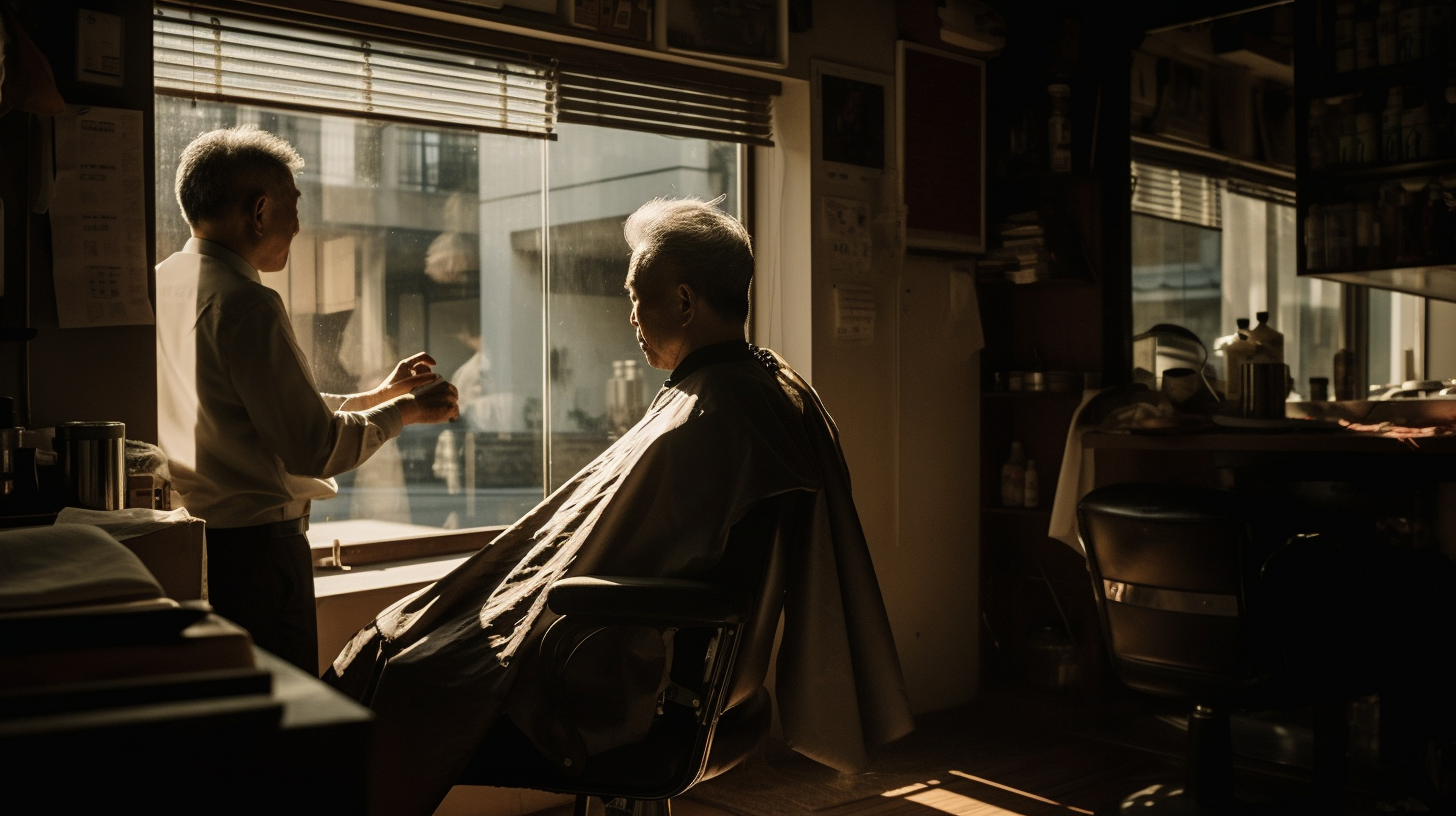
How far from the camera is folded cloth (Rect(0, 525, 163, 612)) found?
0.71 m

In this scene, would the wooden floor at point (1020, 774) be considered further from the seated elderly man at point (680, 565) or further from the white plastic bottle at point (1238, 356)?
the seated elderly man at point (680, 565)

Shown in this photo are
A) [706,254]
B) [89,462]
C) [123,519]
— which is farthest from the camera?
[706,254]

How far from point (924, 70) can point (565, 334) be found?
1557 millimetres

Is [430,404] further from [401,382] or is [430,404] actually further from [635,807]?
[635,807]

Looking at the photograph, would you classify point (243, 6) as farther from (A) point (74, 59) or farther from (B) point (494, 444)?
(B) point (494, 444)

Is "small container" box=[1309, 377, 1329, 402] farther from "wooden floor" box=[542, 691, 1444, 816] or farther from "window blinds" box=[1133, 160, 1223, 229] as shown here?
"wooden floor" box=[542, 691, 1444, 816]

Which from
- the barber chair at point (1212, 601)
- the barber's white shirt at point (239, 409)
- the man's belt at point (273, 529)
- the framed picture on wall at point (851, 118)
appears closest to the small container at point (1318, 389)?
the barber chair at point (1212, 601)

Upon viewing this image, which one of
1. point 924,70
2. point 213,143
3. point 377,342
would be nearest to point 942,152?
point 924,70

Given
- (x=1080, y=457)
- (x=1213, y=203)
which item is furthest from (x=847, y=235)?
(x=1213, y=203)

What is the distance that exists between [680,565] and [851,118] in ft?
7.35

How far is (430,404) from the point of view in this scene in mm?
2328

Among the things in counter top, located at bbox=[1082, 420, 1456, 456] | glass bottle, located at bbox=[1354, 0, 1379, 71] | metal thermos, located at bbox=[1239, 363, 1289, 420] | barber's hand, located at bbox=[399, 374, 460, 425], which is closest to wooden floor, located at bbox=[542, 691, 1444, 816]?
counter top, located at bbox=[1082, 420, 1456, 456]

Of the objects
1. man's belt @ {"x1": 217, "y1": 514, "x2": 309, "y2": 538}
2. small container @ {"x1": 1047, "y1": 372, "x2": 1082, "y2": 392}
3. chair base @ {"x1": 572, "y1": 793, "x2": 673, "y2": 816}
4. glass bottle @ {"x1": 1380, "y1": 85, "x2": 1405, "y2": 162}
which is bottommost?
chair base @ {"x1": 572, "y1": 793, "x2": 673, "y2": 816}

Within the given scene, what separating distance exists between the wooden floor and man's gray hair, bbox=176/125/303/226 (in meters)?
1.75
